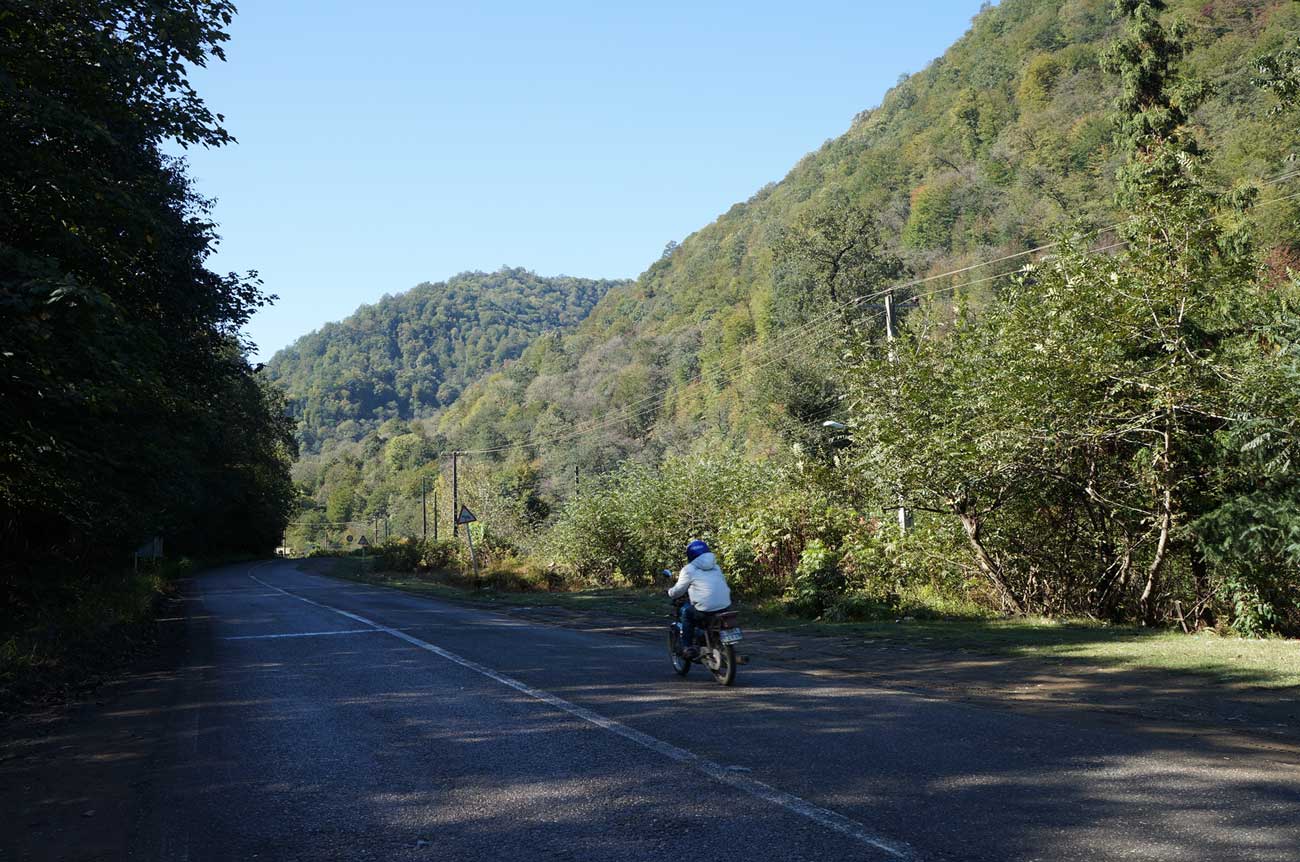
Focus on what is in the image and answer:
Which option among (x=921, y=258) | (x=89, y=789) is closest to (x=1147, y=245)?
(x=89, y=789)

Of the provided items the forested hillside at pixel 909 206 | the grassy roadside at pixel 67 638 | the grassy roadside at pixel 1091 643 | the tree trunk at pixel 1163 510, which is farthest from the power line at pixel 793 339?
the grassy roadside at pixel 67 638

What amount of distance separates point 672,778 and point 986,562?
1209cm

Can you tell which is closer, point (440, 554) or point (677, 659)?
point (677, 659)

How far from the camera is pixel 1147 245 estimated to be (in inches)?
588

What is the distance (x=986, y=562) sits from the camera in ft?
55.0

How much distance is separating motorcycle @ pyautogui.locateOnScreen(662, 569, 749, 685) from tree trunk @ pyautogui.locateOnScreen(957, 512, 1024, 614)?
294 inches

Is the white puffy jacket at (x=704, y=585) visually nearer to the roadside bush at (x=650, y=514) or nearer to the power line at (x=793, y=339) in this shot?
the power line at (x=793, y=339)

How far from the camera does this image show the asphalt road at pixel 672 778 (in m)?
4.90

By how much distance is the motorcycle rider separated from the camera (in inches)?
412

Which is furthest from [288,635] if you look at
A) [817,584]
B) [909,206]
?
[909,206]

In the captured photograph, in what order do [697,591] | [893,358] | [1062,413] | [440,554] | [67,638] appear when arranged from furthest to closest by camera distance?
[440,554] → [893,358] → [67,638] → [1062,413] → [697,591]

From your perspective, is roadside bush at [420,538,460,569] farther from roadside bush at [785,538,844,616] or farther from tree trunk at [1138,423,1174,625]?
tree trunk at [1138,423,1174,625]

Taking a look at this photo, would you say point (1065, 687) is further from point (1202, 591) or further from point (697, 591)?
point (1202, 591)

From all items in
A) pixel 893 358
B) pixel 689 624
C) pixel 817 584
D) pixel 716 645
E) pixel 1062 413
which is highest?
pixel 893 358
